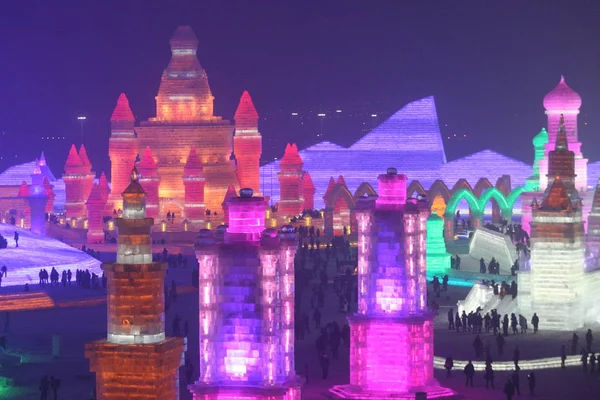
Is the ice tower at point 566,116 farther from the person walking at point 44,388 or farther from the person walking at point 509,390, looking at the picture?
the person walking at point 44,388

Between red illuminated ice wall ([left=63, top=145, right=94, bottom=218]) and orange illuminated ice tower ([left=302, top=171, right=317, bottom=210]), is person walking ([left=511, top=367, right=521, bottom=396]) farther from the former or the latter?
orange illuminated ice tower ([left=302, top=171, right=317, bottom=210])

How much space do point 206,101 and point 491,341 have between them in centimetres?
4287

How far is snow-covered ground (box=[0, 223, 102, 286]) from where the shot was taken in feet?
205

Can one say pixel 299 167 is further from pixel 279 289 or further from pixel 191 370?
pixel 279 289

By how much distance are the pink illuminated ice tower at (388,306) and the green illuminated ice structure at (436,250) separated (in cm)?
2708

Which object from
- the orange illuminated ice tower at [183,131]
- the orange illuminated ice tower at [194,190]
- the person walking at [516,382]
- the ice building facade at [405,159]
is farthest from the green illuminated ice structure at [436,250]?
the ice building facade at [405,159]

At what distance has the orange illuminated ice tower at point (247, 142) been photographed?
87.3 m

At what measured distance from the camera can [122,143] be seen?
86750 millimetres

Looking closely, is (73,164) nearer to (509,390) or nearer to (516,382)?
(516,382)

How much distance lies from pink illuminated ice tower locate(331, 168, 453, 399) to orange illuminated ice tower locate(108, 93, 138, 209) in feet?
166

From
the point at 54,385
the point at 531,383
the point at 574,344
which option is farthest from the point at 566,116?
the point at 54,385

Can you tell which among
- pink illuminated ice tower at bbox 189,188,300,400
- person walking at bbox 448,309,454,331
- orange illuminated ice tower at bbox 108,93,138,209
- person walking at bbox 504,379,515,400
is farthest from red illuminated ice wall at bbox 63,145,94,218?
pink illuminated ice tower at bbox 189,188,300,400

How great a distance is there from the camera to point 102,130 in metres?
125

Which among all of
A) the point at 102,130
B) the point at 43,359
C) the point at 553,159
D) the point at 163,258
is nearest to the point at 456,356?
the point at 43,359
